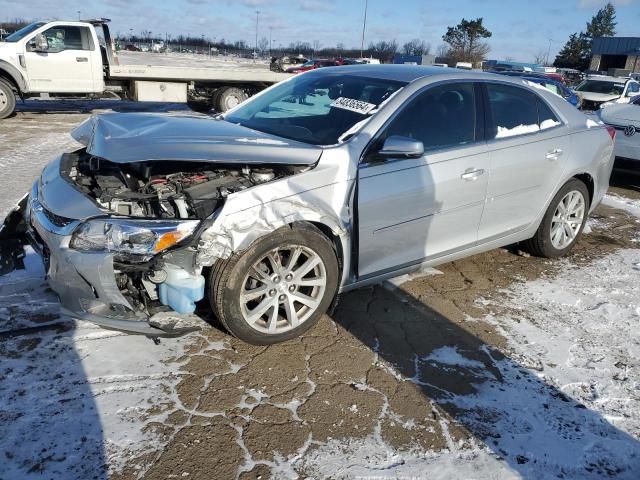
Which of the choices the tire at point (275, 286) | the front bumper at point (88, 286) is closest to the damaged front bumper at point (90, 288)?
the front bumper at point (88, 286)

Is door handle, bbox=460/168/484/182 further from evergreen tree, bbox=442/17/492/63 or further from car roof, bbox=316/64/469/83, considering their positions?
evergreen tree, bbox=442/17/492/63

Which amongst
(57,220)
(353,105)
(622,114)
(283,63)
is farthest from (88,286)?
(283,63)

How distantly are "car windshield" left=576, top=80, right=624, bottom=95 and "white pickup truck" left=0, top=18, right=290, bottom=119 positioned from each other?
13112mm

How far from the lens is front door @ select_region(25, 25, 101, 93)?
11617mm

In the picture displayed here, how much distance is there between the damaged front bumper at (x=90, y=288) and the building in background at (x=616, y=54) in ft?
219

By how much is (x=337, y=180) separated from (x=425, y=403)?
1387 millimetres

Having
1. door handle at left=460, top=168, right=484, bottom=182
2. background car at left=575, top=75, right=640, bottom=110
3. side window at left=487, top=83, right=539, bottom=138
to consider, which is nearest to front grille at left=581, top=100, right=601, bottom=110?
background car at left=575, top=75, right=640, bottom=110

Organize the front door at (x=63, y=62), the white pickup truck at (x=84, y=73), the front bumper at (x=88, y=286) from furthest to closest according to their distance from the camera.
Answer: the front door at (x=63, y=62), the white pickup truck at (x=84, y=73), the front bumper at (x=88, y=286)

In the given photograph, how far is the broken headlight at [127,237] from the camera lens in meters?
2.75

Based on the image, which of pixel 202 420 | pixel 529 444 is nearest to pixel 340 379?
pixel 202 420

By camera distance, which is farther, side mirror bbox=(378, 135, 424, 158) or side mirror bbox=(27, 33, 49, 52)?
side mirror bbox=(27, 33, 49, 52)

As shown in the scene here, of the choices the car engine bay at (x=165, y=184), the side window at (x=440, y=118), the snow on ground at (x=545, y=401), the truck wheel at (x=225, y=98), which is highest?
the side window at (x=440, y=118)

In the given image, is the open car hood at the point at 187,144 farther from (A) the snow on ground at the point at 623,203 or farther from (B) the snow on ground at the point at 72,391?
(A) the snow on ground at the point at 623,203

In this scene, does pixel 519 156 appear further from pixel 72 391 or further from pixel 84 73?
pixel 84 73
